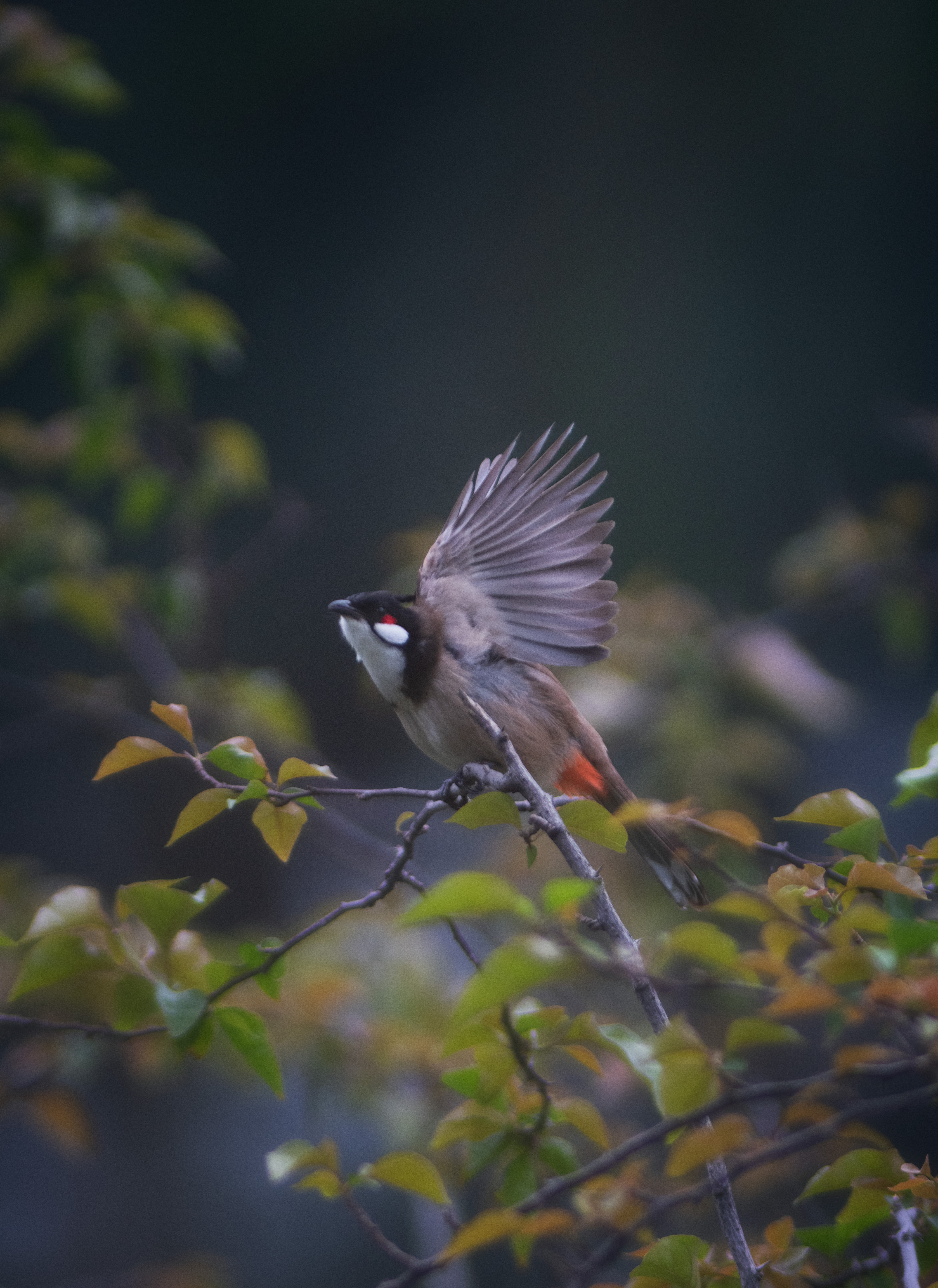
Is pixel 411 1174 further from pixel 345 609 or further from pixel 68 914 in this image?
pixel 345 609

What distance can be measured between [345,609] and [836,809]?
90cm

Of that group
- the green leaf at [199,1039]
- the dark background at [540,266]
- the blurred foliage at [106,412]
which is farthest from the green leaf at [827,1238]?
the dark background at [540,266]

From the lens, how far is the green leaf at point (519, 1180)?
785 mm

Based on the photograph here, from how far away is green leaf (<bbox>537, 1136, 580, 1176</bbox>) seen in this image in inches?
31.0

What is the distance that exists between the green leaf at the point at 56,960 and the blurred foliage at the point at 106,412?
1.22 metres

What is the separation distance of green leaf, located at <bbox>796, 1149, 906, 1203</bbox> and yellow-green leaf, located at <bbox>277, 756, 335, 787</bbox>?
19.1 inches

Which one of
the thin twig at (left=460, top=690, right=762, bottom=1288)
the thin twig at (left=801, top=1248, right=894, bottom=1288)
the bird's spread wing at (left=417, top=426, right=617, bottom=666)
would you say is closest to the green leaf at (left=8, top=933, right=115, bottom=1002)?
the thin twig at (left=460, top=690, right=762, bottom=1288)

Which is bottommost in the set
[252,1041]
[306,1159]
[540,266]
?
[306,1159]

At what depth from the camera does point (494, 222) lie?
355cm

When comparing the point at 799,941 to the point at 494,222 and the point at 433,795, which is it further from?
the point at 494,222

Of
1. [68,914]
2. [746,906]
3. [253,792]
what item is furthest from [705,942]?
[68,914]

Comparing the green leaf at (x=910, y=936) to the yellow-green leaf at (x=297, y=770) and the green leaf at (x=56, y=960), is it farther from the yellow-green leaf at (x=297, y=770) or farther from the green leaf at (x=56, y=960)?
the green leaf at (x=56, y=960)

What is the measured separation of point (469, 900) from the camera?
21.1 inches

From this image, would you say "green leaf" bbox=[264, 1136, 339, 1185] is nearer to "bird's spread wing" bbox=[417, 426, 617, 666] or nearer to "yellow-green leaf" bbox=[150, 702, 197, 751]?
"yellow-green leaf" bbox=[150, 702, 197, 751]
